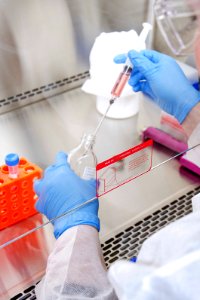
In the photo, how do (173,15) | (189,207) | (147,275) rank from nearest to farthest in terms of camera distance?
(147,275)
(189,207)
(173,15)

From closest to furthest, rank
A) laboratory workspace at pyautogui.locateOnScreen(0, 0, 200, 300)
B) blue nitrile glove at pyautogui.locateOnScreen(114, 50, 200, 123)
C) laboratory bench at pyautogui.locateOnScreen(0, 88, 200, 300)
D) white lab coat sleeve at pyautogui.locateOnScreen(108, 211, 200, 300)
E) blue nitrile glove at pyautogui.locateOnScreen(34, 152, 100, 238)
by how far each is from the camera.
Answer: white lab coat sleeve at pyautogui.locateOnScreen(108, 211, 200, 300)
laboratory workspace at pyautogui.locateOnScreen(0, 0, 200, 300)
blue nitrile glove at pyautogui.locateOnScreen(34, 152, 100, 238)
laboratory bench at pyautogui.locateOnScreen(0, 88, 200, 300)
blue nitrile glove at pyautogui.locateOnScreen(114, 50, 200, 123)

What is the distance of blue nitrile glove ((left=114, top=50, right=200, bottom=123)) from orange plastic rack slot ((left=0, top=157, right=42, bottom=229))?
0.44m

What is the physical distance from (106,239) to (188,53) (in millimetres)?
1002

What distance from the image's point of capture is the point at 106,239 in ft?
3.22

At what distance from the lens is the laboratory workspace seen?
2.10 ft

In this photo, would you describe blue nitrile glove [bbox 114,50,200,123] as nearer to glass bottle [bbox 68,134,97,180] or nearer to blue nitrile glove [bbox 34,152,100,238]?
glass bottle [bbox 68,134,97,180]

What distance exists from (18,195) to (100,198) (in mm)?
215

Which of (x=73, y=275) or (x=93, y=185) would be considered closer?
(x=73, y=275)

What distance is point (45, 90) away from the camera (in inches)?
60.8

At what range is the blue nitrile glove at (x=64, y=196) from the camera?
81 centimetres

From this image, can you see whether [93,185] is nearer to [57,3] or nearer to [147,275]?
[147,275]

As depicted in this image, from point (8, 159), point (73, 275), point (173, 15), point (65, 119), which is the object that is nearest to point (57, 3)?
point (65, 119)

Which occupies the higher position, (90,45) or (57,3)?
(57,3)

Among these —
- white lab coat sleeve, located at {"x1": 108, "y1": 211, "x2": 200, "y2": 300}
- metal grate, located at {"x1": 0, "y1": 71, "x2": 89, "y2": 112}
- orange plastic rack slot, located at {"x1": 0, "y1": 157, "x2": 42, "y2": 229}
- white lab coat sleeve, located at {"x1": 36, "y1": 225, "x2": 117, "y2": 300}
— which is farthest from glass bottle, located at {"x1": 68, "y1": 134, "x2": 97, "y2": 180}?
white lab coat sleeve, located at {"x1": 108, "y1": 211, "x2": 200, "y2": 300}
